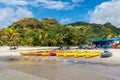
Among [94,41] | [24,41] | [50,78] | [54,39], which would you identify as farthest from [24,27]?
[50,78]

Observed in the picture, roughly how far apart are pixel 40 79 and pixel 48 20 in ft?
545

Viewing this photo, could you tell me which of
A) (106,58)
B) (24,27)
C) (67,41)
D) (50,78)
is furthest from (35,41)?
(50,78)

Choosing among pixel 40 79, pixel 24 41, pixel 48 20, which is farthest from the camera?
pixel 48 20

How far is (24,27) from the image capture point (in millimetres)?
155125

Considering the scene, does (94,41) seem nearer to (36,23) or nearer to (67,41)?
(67,41)

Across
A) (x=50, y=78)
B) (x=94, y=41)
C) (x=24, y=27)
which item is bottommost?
(x=50, y=78)

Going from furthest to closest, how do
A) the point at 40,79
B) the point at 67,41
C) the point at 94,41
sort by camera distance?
the point at 67,41 < the point at 94,41 < the point at 40,79

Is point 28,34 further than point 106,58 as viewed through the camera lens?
Yes

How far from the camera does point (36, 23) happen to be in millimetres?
158875

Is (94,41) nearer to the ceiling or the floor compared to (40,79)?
nearer to the ceiling

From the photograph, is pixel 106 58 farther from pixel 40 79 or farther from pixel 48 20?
pixel 48 20

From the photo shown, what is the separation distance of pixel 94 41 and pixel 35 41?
35.6 metres

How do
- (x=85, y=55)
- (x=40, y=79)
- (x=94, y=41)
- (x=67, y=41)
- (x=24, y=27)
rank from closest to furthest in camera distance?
(x=40, y=79) < (x=85, y=55) < (x=94, y=41) < (x=67, y=41) < (x=24, y=27)

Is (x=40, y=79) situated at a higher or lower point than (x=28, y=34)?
lower
